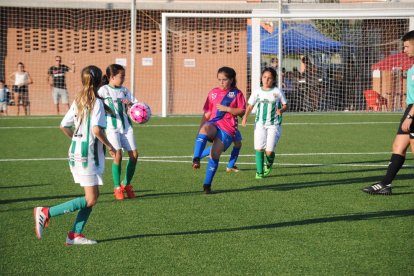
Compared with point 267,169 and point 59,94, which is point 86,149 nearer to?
point 267,169

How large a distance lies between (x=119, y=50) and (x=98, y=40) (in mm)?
875

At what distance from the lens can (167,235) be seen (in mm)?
8125

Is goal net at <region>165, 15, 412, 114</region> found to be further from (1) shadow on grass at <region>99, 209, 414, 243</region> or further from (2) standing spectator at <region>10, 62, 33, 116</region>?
(1) shadow on grass at <region>99, 209, 414, 243</region>

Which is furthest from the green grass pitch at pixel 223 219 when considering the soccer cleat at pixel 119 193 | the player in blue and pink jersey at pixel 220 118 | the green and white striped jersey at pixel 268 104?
the green and white striped jersey at pixel 268 104

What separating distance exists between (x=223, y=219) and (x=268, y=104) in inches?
164

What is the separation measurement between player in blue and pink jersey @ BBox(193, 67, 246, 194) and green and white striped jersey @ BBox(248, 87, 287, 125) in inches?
60.7

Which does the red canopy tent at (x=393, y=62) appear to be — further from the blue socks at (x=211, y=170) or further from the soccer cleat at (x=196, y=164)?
the soccer cleat at (x=196, y=164)

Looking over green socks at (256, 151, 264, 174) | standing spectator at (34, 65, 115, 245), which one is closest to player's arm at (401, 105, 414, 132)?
green socks at (256, 151, 264, 174)

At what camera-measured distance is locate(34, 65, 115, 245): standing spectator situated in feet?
24.7

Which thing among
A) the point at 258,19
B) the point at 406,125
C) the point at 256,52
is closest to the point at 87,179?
the point at 406,125

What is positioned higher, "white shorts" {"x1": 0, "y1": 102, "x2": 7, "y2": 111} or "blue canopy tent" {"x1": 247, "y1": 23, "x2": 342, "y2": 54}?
"blue canopy tent" {"x1": 247, "y1": 23, "x2": 342, "y2": 54}

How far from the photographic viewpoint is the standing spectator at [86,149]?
7535mm

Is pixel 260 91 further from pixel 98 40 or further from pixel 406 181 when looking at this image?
pixel 98 40

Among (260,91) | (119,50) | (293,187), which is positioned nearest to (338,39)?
(119,50)
